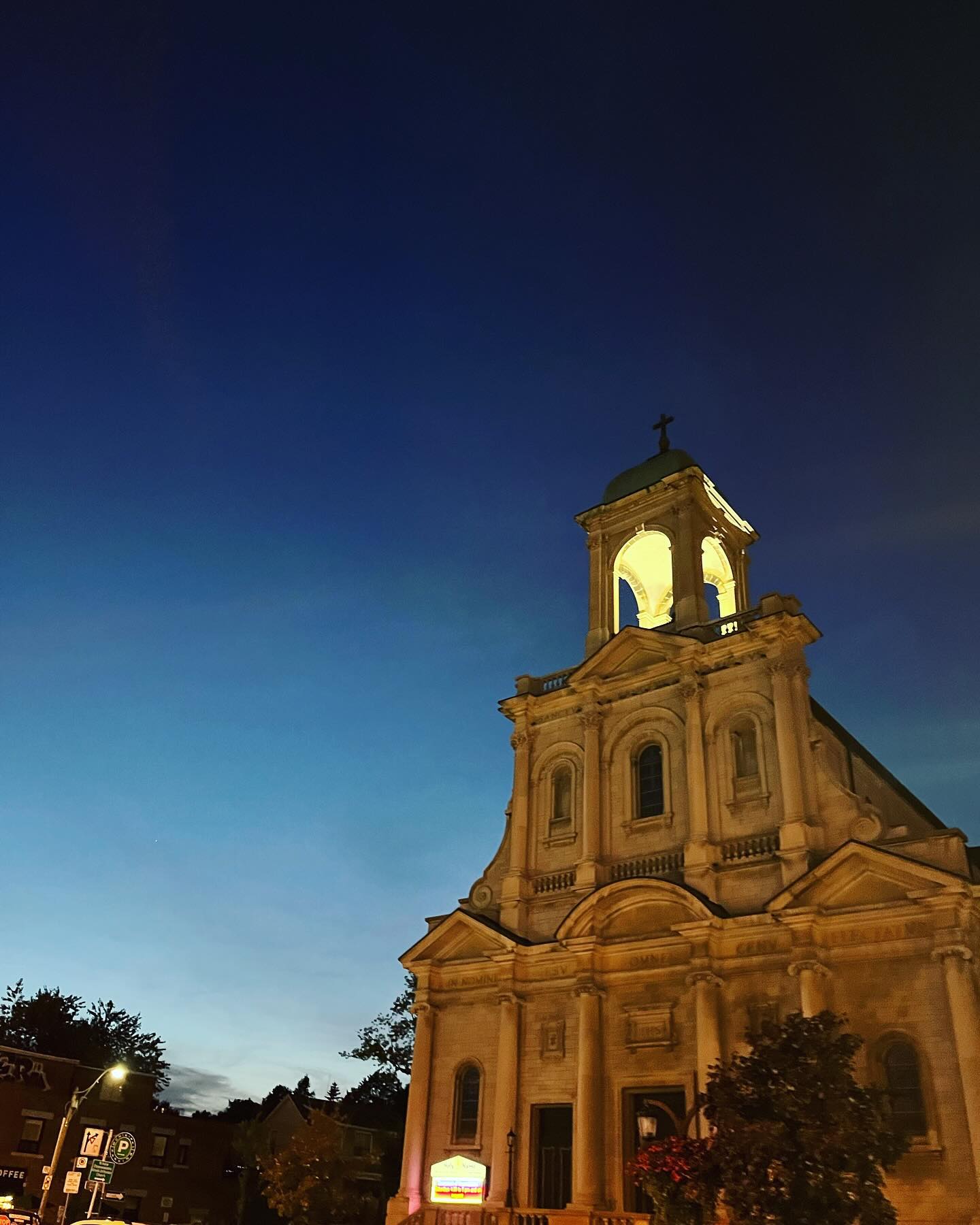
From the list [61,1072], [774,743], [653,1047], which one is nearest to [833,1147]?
[653,1047]

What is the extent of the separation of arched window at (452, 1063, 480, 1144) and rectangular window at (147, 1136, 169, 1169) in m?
24.5

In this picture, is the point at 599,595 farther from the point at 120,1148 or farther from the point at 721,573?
the point at 120,1148

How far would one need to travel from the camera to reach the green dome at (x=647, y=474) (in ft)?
130

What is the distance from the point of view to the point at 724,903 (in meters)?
28.6

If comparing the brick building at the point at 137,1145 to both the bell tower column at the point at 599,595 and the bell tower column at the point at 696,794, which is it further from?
the bell tower column at the point at 599,595

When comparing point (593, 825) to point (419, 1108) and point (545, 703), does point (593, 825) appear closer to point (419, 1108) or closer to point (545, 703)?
point (545, 703)

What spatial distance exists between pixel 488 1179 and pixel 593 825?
10.7m

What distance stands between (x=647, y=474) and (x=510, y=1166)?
82.6 ft

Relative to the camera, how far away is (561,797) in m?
35.1

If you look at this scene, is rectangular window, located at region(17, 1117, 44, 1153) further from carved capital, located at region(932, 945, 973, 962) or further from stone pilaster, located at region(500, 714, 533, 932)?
carved capital, located at region(932, 945, 973, 962)

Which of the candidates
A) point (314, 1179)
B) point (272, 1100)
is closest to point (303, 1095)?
point (272, 1100)

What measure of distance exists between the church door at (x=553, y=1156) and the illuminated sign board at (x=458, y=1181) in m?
1.64

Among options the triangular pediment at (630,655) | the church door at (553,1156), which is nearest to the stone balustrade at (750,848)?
the triangular pediment at (630,655)

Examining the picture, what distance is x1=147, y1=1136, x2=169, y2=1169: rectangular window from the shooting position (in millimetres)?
47562
